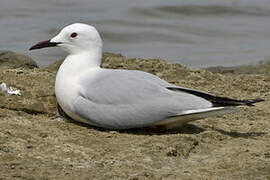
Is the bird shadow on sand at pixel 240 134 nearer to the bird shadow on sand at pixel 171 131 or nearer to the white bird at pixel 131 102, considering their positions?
the bird shadow on sand at pixel 171 131

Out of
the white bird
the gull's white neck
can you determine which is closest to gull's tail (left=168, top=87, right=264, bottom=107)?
the white bird

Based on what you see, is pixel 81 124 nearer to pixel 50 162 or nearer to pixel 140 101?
pixel 140 101

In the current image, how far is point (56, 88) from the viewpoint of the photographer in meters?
6.71

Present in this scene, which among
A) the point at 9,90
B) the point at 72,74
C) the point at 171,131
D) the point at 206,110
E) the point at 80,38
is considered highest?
the point at 80,38

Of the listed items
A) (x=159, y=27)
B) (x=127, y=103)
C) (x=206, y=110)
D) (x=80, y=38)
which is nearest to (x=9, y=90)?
(x=80, y=38)

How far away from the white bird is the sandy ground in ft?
0.39

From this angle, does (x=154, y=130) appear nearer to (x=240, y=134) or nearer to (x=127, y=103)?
(x=127, y=103)

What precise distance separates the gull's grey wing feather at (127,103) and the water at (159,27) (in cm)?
602

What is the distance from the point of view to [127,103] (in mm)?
6391

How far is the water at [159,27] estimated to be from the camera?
13195 millimetres

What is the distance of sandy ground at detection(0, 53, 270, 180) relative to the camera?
5.34 meters

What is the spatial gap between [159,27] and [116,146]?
9262 mm

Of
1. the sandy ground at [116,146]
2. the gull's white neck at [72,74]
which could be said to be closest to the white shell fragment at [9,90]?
the sandy ground at [116,146]

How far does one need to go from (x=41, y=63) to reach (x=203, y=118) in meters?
6.20
